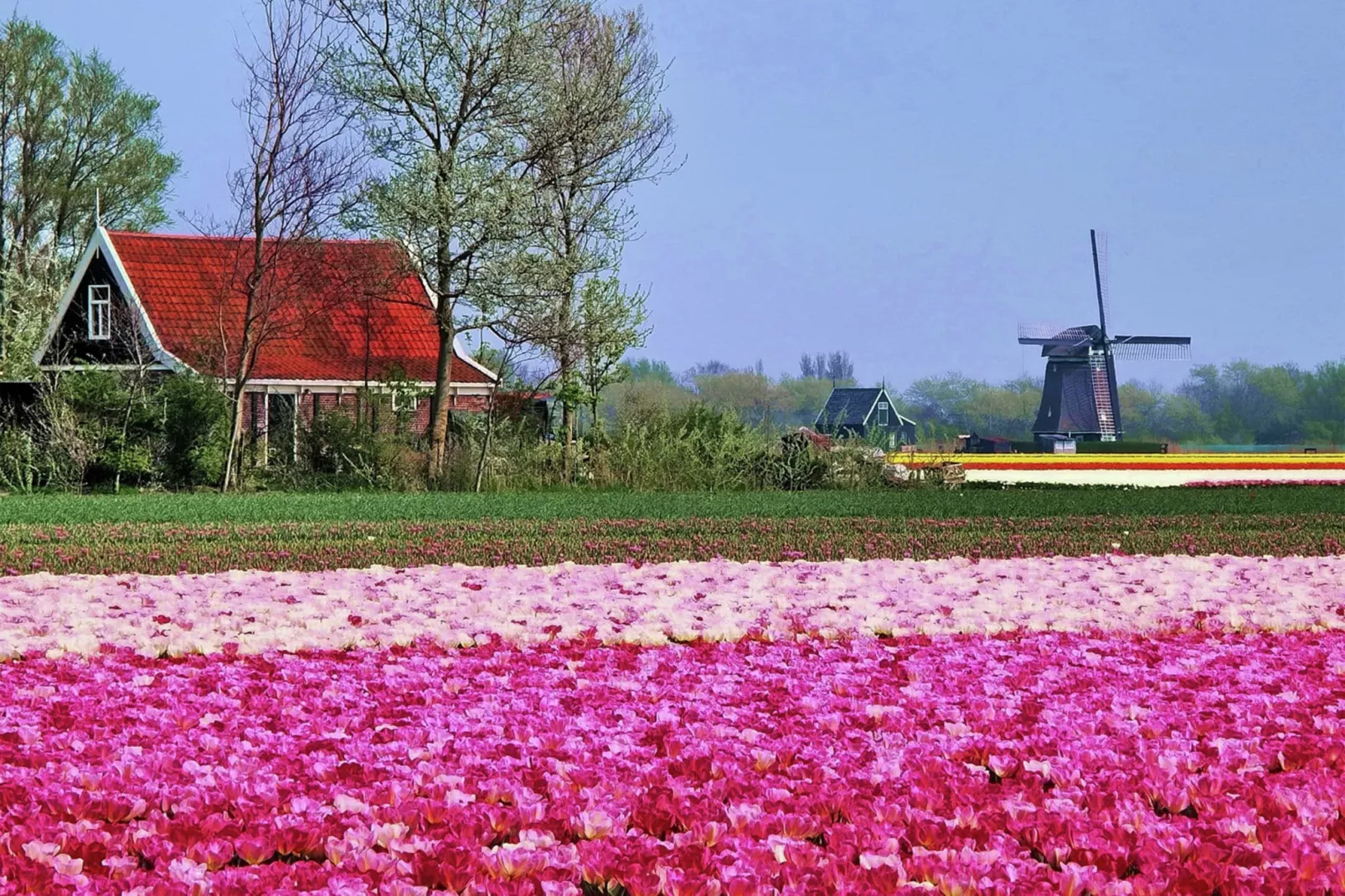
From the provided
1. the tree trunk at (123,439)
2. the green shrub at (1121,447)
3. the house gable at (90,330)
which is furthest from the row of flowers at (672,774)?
the green shrub at (1121,447)

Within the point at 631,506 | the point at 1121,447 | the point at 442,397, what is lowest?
the point at 631,506

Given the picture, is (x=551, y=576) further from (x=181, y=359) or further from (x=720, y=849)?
(x=181, y=359)

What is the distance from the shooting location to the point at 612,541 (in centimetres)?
1486

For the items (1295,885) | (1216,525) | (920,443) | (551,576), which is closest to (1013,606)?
(551,576)

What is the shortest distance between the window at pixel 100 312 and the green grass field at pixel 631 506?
12.5m

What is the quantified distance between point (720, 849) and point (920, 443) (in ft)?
85.6

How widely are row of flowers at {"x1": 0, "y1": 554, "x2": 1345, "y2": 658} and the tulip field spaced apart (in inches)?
1.9

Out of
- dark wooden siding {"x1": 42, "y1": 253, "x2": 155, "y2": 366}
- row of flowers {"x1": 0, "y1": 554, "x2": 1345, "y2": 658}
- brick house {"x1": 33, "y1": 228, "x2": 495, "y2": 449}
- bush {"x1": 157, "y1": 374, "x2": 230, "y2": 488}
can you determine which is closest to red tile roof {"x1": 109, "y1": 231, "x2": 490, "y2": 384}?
brick house {"x1": 33, "y1": 228, "x2": 495, "y2": 449}

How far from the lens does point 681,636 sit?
8.34 m

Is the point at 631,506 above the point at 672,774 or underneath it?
above

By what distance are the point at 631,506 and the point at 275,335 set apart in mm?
13835

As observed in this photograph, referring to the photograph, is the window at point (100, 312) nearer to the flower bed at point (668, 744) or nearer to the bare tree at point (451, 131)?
the bare tree at point (451, 131)

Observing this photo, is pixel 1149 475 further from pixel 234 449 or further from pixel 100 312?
pixel 100 312

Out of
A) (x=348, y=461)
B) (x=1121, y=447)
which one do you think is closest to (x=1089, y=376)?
(x=1121, y=447)
